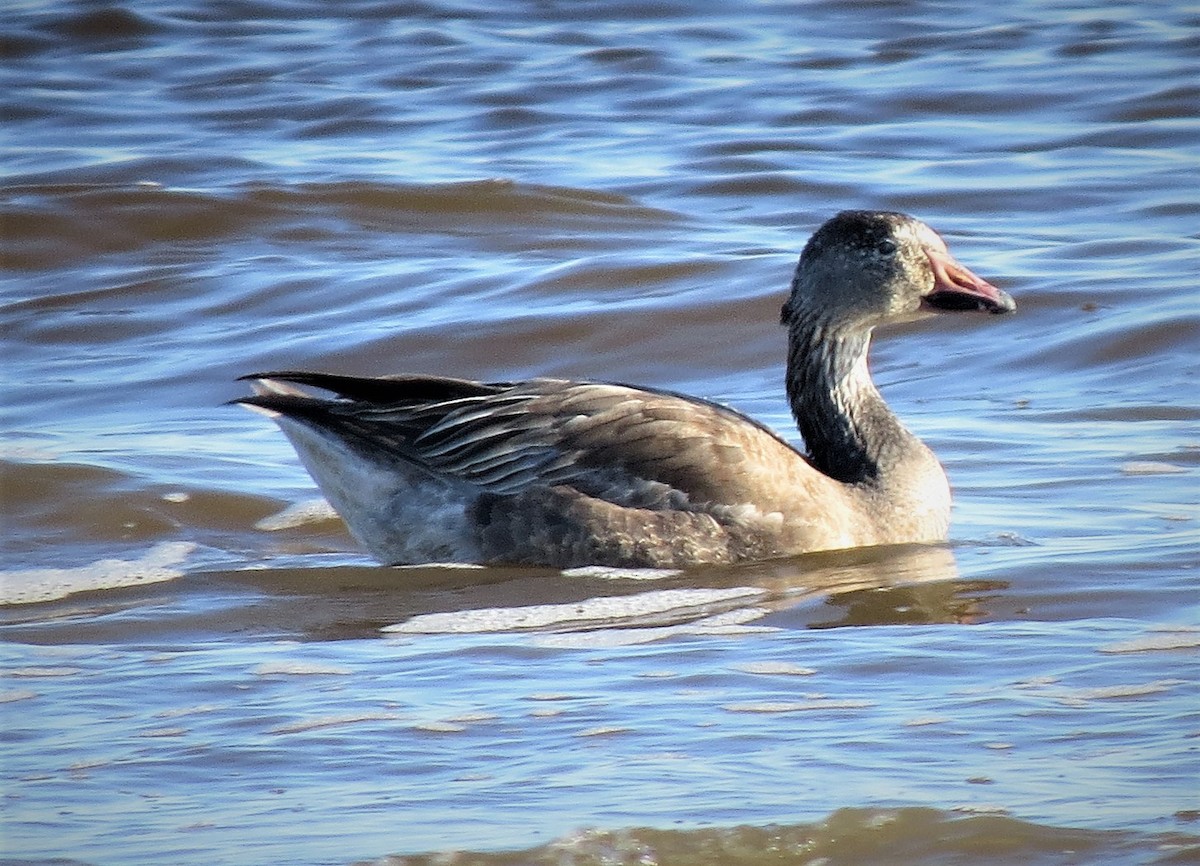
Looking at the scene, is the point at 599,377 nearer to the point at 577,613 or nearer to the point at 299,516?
the point at 299,516

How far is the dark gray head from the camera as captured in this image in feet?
26.7

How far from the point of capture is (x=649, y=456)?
767cm

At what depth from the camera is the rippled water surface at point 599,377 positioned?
5117 millimetres

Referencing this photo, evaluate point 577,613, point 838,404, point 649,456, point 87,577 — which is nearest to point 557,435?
point 649,456

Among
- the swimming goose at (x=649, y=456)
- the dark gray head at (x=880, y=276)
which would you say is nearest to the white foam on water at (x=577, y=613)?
the swimming goose at (x=649, y=456)

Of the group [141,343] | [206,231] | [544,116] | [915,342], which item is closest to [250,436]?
[141,343]

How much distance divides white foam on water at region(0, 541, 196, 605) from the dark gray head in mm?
2864

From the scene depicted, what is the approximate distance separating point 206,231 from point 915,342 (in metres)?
6.14

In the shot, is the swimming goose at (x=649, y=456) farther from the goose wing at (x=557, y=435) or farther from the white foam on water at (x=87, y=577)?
the white foam on water at (x=87, y=577)

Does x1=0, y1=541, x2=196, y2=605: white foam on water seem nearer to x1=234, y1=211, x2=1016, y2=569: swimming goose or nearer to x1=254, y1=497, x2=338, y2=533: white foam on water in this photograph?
x1=254, y1=497, x2=338, y2=533: white foam on water

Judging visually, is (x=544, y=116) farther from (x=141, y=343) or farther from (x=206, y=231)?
(x=141, y=343)

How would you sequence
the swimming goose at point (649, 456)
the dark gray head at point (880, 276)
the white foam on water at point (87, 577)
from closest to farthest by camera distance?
the white foam on water at point (87, 577) < the swimming goose at point (649, 456) < the dark gray head at point (880, 276)

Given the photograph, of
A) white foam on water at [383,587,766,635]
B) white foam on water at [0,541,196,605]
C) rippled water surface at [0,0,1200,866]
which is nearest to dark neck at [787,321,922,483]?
rippled water surface at [0,0,1200,866]

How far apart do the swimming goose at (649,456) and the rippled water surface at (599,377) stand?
17cm
